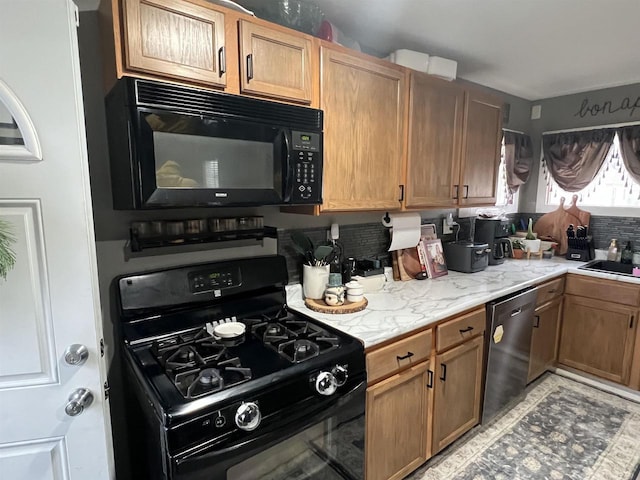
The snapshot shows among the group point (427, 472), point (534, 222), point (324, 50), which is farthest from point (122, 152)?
point (534, 222)

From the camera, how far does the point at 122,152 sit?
1.16 m

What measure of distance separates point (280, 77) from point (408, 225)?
128cm

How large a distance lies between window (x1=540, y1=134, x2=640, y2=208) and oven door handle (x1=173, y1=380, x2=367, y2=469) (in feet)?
9.78

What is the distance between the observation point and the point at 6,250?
3.05 feet

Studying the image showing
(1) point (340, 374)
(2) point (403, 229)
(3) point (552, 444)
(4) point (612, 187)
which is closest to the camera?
(1) point (340, 374)

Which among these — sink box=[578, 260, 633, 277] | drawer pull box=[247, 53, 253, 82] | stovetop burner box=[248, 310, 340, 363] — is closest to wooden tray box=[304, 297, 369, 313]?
stovetop burner box=[248, 310, 340, 363]

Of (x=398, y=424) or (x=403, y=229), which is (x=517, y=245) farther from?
(x=398, y=424)

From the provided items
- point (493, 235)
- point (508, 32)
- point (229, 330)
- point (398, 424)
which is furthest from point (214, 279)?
point (493, 235)

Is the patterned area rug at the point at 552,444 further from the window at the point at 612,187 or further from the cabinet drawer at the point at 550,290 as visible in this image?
the window at the point at 612,187

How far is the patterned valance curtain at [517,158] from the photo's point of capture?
3.15 metres

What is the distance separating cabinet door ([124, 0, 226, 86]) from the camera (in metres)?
1.09

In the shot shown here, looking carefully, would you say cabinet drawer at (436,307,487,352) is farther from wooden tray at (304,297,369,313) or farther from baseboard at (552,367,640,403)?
baseboard at (552,367,640,403)

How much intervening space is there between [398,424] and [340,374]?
580mm

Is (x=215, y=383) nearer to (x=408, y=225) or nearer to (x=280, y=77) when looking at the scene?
(x=280, y=77)
